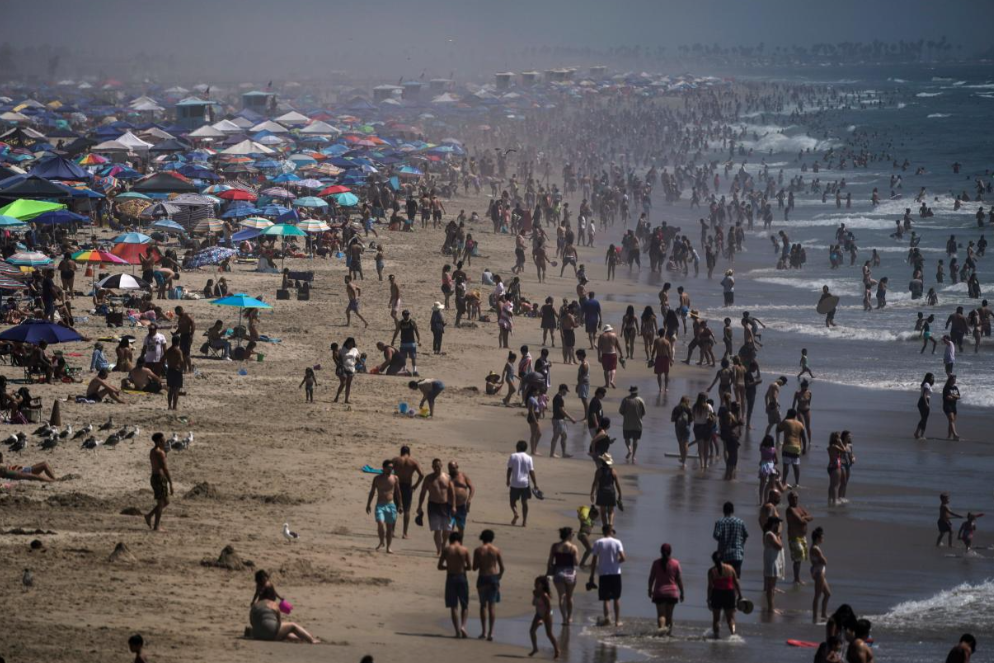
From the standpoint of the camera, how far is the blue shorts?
13320 mm

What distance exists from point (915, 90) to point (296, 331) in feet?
468

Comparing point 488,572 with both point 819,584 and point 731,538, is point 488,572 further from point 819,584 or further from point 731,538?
point 819,584

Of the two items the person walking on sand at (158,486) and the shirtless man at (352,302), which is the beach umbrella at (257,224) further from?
the person walking on sand at (158,486)

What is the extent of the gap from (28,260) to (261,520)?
13.7 meters

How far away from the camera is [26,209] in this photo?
2839 cm

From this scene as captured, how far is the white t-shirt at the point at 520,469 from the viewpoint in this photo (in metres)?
14.6

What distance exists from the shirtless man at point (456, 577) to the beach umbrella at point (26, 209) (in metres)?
19.5

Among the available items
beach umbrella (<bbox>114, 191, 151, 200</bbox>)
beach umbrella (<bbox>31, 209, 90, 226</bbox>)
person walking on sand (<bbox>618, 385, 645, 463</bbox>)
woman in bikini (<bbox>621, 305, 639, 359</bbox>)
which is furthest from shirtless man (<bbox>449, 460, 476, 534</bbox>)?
beach umbrella (<bbox>114, 191, 151, 200</bbox>)

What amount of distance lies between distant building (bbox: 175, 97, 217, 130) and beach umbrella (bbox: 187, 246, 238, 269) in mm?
33204

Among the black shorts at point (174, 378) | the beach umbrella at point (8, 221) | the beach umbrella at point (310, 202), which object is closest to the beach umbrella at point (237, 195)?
the beach umbrella at point (310, 202)

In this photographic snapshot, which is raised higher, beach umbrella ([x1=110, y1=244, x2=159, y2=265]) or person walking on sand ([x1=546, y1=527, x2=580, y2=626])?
→ beach umbrella ([x1=110, y1=244, x2=159, y2=265])

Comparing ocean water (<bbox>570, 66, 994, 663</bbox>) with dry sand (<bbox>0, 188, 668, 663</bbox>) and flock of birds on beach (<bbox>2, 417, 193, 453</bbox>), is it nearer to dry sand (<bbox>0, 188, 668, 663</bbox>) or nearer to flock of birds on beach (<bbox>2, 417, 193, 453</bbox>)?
dry sand (<bbox>0, 188, 668, 663</bbox>)

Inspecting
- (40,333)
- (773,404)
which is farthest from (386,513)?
(773,404)

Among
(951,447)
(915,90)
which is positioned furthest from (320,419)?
(915,90)
